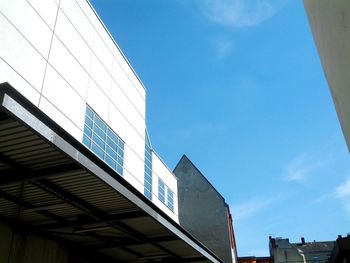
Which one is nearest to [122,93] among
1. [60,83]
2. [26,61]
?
[60,83]

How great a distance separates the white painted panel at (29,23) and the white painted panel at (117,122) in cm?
547

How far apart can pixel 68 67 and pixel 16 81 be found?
10.9 feet

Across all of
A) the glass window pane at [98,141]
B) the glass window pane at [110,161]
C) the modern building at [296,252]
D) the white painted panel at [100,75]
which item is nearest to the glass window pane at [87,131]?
the glass window pane at [98,141]

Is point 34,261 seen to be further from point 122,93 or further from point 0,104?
point 122,93

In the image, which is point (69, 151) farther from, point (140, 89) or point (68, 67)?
point (140, 89)

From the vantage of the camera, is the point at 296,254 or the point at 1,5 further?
the point at 296,254

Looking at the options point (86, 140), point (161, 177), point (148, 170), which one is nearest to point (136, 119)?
point (148, 170)

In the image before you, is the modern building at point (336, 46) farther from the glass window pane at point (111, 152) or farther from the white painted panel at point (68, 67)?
the glass window pane at point (111, 152)

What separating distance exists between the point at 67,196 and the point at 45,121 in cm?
315

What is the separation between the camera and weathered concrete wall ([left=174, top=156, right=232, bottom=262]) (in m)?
30.0

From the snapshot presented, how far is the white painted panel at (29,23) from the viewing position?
10.8m

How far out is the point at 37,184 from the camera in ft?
26.8

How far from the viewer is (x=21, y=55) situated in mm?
11008

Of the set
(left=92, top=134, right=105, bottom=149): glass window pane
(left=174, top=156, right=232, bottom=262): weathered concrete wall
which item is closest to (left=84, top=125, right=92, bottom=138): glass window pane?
(left=92, top=134, right=105, bottom=149): glass window pane
